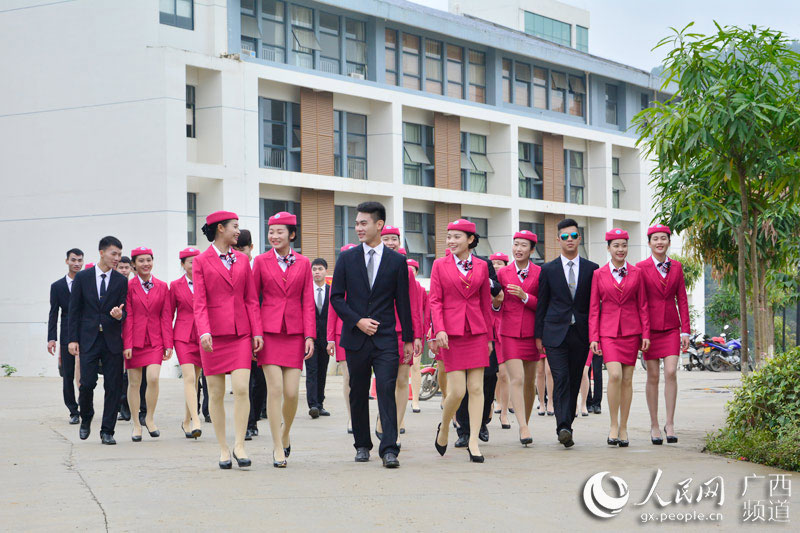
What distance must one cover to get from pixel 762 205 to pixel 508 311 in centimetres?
334

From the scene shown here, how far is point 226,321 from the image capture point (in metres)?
9.89

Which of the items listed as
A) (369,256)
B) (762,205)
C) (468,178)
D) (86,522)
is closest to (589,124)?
(468,178)

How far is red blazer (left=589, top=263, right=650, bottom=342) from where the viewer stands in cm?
1164

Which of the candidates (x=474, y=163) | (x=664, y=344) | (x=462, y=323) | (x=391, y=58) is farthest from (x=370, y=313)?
(x=474, y=163)

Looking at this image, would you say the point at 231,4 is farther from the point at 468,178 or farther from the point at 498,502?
the point at 498,502

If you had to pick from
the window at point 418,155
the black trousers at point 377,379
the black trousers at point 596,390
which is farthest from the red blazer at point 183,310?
the window at point 418,155

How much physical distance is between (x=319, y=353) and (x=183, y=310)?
11.9 ft

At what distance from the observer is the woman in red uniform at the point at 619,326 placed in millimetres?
11617

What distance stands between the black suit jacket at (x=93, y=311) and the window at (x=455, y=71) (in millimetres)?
34680

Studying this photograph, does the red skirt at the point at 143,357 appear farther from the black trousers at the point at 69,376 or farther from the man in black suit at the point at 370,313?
the man in black suit at the point at 370,313

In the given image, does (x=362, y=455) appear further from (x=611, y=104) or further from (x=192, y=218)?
(x=611, y=104)

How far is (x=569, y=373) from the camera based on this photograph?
11.8m

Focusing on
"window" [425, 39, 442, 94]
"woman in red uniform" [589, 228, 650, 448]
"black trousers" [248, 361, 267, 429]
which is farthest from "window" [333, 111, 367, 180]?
"woman in red uniform" [589, 228, 650, 448]

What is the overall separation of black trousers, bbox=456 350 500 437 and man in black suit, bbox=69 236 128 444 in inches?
144
